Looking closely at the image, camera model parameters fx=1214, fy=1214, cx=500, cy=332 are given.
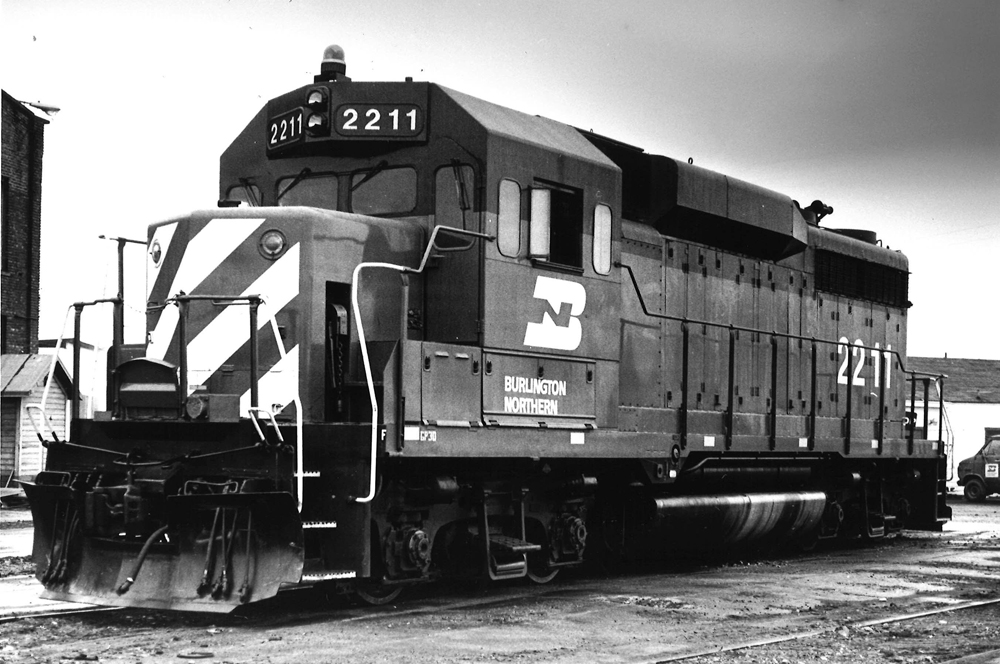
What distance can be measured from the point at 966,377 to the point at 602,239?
41.6m

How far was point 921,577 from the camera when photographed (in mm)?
11078

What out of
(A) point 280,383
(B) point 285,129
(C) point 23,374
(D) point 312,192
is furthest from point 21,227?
(A) point 280,383

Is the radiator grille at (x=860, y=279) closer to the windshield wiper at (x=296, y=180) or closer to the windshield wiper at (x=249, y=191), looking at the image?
the windshield wiper at (x=296, y=180)

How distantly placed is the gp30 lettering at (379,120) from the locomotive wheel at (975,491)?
79.0 ft

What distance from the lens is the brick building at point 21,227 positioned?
2838cm

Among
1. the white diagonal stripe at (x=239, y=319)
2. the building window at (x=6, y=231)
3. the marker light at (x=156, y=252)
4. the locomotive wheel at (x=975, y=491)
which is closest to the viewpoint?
the white diagonal stripe at (x=239, y=319)

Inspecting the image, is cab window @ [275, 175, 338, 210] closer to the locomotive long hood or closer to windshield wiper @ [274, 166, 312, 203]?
windshield wiper @ [274, 166, 312, 203]

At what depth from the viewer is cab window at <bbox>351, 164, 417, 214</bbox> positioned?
8938mm

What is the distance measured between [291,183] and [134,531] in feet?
9.64

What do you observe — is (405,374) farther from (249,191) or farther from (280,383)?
(249,191)

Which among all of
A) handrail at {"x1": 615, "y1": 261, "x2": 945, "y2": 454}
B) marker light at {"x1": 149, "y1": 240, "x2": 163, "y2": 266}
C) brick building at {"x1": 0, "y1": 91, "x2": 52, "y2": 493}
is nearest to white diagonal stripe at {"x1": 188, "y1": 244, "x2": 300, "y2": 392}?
marker light at {"x1": 149, "y1": 240, "x2": 163, "y2": 266}

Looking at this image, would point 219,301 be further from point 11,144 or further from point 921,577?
point 11,144

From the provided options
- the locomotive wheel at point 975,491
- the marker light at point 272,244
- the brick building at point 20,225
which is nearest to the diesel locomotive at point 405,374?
the marker light at point 272,244

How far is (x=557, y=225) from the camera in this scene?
30.7 ft
